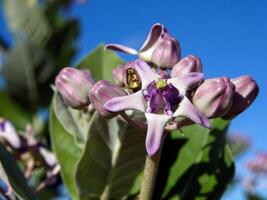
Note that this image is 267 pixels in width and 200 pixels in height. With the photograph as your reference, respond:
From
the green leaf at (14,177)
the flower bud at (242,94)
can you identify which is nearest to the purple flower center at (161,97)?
the flower bud at (242,94)

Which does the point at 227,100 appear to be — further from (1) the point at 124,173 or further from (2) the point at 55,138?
(2) the point at 55,138

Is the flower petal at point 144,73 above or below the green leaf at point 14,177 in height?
above

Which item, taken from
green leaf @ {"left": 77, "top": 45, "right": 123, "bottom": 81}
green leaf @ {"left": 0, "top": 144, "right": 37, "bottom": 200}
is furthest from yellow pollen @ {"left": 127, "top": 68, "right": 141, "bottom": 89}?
green leaf @ {"left": 77, "top": 45, "right": 123, "bottom": 81}

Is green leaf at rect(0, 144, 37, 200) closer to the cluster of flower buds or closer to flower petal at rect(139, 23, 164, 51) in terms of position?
the cluster of flower buds

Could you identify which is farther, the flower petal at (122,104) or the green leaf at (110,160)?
the green leaf at (110,160)

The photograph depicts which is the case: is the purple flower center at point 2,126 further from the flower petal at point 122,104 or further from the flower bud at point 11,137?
the flower petal at point 122,104

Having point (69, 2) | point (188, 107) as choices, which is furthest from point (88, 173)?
point (69, 2)
